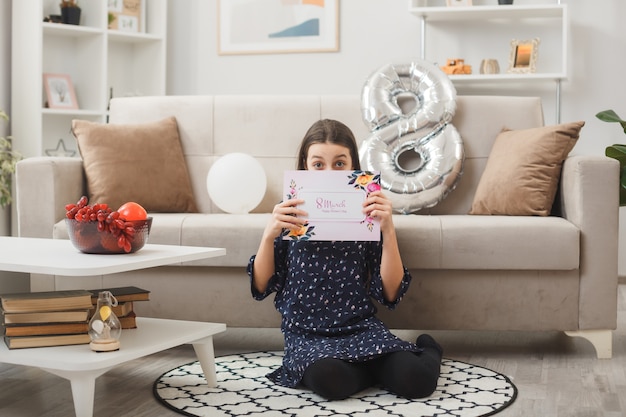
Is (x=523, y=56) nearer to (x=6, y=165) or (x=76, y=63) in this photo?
(x=76, y=63)

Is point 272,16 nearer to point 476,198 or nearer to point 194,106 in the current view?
Answer: point 194,106

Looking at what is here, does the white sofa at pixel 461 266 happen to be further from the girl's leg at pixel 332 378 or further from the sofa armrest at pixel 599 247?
the girl's leg at pixel 332 378

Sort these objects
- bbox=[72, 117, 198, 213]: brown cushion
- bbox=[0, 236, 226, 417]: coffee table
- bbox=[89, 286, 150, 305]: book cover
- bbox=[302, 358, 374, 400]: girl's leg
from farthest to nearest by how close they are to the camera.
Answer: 1. bbox=[72, 117, 198, 213]: brown cushion
2. bbox=[89, 286, 150, 305]: book cover
3. bbox=[302, 358, 374, 400]: girl's leg
4. bbox=[0, 236, 226, 417]: coffee table

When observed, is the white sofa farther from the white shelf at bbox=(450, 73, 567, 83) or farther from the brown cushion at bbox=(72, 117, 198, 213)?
the white shelf at bbox=(450, 73, 567, 83)

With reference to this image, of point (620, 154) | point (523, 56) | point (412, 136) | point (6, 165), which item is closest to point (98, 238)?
point (412, 136)

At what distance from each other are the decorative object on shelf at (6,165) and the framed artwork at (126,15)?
0.86m

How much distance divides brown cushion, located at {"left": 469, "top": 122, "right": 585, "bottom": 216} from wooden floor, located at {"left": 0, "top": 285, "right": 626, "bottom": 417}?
1.55 ft

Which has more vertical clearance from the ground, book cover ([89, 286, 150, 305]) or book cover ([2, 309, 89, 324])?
book cover ([89, 286, 150, 305])

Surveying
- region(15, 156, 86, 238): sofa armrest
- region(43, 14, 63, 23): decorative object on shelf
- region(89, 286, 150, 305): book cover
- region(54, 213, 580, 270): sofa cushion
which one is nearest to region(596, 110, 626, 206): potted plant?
region(54, 213, 580, 270): sofa cushion

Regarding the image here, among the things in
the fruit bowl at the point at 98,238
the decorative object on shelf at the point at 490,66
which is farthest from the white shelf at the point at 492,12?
the fruit bowl at the point at 98,238

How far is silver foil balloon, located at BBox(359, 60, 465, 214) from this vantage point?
3.21 metres

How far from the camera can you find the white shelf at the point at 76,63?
15.1 ft

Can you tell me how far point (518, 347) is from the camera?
2.93 m

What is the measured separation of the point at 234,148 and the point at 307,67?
5.77 feet
